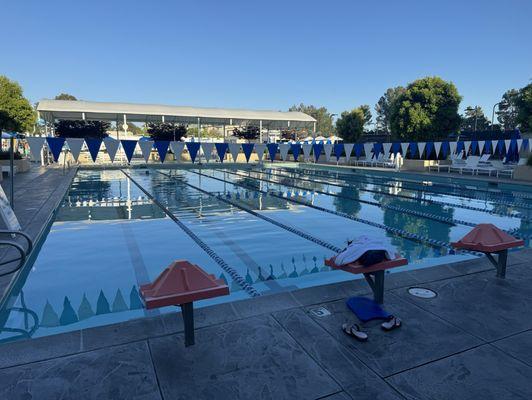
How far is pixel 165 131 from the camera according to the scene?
30.2 m

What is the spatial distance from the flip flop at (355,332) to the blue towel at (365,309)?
21cm

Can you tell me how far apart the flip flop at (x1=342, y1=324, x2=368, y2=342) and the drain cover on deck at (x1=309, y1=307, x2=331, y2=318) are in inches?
11.4

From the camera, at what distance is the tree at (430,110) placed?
70.4 feet

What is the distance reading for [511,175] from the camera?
15500mm

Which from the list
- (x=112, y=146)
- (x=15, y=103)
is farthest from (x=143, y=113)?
(x=112, y=146)

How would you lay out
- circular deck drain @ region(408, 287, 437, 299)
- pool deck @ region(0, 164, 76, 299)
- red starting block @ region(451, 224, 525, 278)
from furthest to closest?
pool deck @ region(0, 164, 76, 299) → red starting block @ region(451, 224, 525, 278) → circular deck drain @ region(408, 287, 437, 299)

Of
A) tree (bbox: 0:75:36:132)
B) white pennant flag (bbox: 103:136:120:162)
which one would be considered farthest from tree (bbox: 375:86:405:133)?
white pennant flag (bbox: 103:136:120:162)

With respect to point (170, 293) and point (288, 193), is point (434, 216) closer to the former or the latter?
point (288, 193)

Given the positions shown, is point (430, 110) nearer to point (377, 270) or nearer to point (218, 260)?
point (218, 260)

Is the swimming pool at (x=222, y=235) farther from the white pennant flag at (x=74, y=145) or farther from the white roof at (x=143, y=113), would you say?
the white roof at (x=143, y=113)

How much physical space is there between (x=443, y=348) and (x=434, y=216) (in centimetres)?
669

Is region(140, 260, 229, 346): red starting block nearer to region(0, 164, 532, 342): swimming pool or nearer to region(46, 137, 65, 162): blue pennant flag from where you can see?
region(0, 164, 532, 342): swimming pool

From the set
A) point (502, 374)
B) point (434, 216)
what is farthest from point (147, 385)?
point (434, 216)

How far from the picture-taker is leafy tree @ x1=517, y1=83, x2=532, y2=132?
17.4 metres
